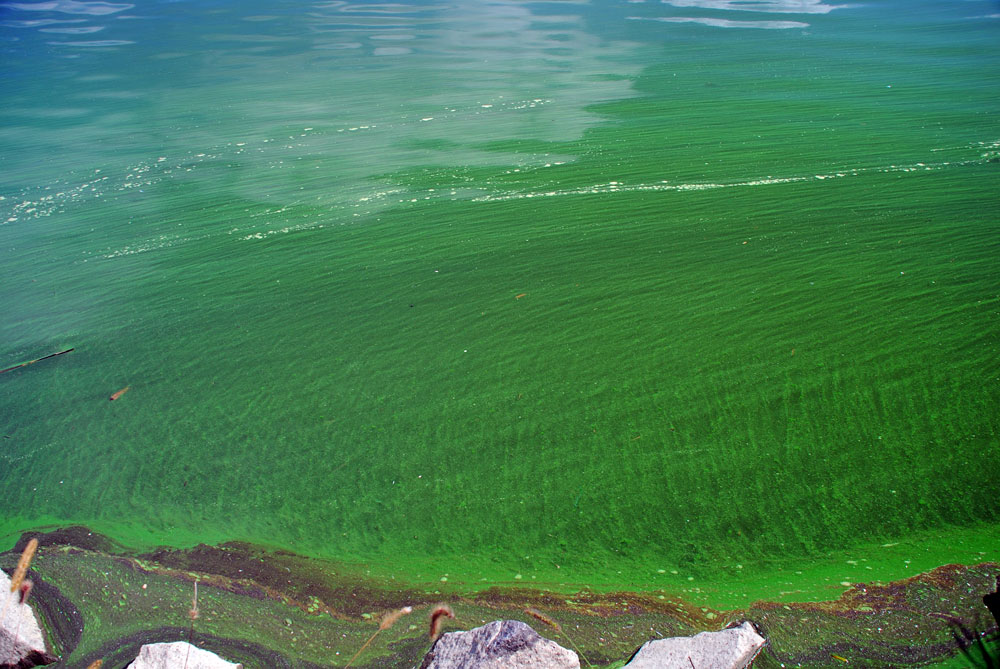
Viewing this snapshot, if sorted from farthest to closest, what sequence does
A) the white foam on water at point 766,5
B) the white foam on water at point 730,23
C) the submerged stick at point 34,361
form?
1. the white foam on water at point 766,5
2. the white foam on water at point 730,23
3. the submerged stick at point 34,361

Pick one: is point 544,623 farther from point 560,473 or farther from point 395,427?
point 395,427

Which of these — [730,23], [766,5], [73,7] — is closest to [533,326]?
[730,23]

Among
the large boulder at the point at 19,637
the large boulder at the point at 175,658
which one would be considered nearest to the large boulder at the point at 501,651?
the large boulder at the point at 175,658

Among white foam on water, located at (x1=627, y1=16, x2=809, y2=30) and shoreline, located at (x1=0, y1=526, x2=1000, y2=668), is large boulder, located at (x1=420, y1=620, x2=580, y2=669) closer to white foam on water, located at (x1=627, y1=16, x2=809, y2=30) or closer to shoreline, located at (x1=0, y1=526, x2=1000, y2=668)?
shoreline, located at (x1=0, y1=526, x2=1000, y2=668)

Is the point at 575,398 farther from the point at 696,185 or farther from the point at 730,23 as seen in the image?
the point at 730,23

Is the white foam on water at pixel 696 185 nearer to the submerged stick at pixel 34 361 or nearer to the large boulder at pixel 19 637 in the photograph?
the submerged stick at pixel 34 361

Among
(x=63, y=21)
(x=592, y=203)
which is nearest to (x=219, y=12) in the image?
(x=63, y=21)
